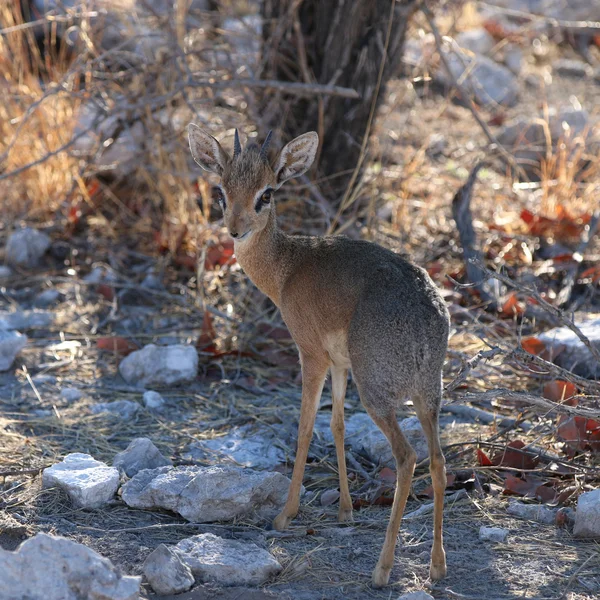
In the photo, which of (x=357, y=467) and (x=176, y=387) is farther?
(x=176, y=387)

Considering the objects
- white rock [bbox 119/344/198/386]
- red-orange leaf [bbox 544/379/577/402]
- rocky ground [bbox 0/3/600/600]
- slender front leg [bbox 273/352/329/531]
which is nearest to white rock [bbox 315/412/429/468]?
rocky ground [bbox 0/3/600/600]

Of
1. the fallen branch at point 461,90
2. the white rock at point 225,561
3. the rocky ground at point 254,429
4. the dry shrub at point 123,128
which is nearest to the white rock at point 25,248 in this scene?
the rocky ground at point 254,429

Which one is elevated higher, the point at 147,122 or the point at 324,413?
the point at 147,122

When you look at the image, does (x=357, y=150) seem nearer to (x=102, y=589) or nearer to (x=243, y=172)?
(x=243, y=172)

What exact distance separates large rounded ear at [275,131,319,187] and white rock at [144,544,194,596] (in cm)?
185

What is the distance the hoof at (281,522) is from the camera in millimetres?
4023

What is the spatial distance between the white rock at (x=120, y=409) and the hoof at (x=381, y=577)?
211cm

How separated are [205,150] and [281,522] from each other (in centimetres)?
185

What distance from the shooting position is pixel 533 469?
445cm

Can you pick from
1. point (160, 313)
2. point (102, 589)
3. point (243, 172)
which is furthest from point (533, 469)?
point (160, 313)

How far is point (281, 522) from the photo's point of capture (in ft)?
13.2

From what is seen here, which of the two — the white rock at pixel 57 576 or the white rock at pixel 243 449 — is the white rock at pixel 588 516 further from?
the white rock at pixel 57 576

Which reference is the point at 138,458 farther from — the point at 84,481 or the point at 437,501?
the point at 437,501

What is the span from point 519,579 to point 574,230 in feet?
13.7
